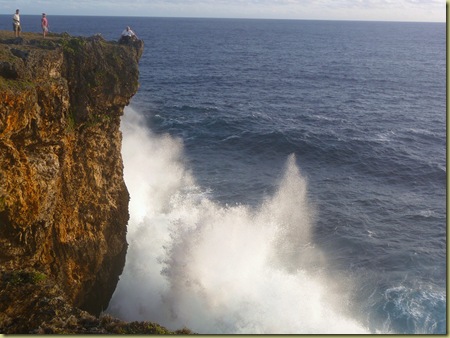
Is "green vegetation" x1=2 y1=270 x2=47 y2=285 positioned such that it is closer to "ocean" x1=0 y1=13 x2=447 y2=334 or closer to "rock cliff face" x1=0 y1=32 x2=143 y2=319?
"rock cliff face" x1=0 y1=32 x2=143 y2=319

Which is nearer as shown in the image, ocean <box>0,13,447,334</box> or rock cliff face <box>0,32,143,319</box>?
rock cliff face <box>0,32,143,319</box>

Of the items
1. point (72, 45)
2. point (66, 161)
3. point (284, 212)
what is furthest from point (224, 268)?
point (72, 45)

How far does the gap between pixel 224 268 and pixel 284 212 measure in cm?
1095

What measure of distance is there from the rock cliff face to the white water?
11.8 ft

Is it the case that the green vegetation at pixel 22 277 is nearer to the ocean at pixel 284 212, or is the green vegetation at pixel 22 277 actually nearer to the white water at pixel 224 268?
the white water at pixel 224 268

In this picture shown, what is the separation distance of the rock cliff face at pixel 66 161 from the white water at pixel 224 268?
361cm

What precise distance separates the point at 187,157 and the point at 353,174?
1835cm

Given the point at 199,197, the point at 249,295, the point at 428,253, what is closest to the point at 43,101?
the point at 249,295

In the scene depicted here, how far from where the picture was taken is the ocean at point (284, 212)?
1185 inches

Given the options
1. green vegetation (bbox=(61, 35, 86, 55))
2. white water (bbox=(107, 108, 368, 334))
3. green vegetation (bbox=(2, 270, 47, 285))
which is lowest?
white water (bbox=(107, 108, 368, 334))

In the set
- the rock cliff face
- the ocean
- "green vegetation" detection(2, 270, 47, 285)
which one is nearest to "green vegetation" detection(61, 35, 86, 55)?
the rock cliff face

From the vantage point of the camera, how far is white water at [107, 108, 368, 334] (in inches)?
1152

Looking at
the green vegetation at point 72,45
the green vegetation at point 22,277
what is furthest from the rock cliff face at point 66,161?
the green vegetation at point 22,277

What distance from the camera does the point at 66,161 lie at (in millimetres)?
22938
